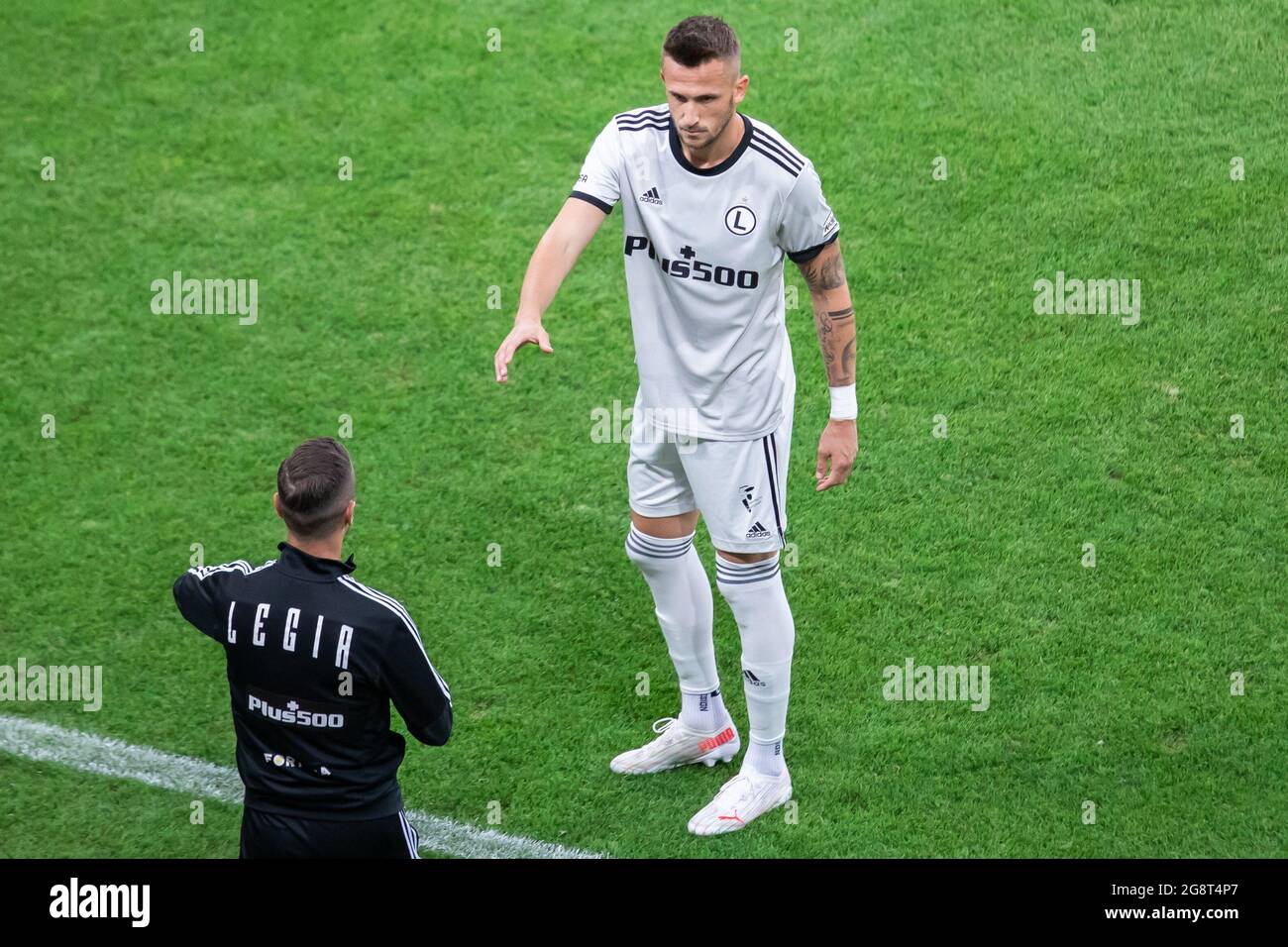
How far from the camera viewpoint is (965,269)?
267 inches

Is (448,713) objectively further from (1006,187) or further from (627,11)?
(627,11)

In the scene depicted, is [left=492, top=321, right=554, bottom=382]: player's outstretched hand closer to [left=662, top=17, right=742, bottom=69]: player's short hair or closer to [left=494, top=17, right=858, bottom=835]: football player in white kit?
[left=494, top=17, right=858, bottom=835]: football player in white kit

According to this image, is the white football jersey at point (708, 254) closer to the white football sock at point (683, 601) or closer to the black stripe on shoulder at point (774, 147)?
the black stripe on shoulder at point (774, 147)

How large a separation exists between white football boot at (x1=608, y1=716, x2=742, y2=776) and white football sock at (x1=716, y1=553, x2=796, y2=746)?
1.06 feet

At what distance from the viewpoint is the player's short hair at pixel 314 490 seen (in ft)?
11.2

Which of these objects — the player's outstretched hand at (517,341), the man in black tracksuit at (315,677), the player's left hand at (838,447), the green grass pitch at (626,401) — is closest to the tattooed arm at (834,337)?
the player's left hand at (838,447)

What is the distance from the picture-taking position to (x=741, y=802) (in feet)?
15.7

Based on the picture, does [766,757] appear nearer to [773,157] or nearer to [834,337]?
[834,337]

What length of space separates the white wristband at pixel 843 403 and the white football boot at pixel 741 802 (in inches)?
49.9

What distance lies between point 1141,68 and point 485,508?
4.20 metres

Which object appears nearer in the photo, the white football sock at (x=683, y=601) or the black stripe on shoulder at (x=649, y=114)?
the black stripe on shoulder at (x=649, y=114)

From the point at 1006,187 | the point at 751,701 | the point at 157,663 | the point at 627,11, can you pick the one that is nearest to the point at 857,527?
the point at 751,701

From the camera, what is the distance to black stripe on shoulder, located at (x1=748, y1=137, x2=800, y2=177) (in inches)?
160

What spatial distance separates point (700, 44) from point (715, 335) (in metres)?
0.85
